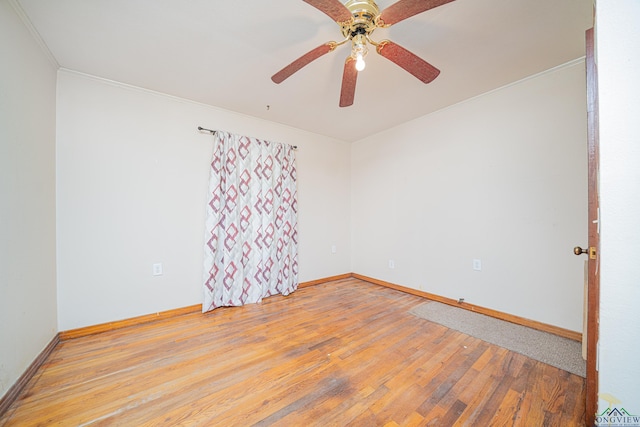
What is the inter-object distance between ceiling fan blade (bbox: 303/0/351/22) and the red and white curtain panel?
6.20ft

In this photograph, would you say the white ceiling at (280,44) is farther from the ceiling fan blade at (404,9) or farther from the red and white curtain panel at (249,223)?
the red and white curtain panel at (249,223)

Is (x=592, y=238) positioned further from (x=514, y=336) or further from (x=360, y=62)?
(x=360, y=62)

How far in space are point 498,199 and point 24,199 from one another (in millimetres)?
3798

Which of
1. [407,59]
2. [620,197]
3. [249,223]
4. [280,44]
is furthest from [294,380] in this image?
[280,44]

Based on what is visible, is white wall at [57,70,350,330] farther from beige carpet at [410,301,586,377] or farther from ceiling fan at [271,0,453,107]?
beige carpet at [410,301,586,377]

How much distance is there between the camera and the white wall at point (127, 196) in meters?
1.92

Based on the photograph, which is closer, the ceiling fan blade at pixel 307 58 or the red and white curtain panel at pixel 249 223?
the ceiling fan blade at pixel 307 58

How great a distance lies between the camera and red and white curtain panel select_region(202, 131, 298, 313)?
2.51 m

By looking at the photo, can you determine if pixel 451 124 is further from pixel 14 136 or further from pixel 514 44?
pixel 14 136

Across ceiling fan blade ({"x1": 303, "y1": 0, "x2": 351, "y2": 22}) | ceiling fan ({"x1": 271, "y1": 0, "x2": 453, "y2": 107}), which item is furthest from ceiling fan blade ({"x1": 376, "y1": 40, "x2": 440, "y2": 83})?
ceiling fan blade ({"x1": 303, "y1": 0, "x2": 351, "y2": 22})

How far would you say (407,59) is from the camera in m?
1.34

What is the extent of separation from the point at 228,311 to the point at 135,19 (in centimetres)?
254

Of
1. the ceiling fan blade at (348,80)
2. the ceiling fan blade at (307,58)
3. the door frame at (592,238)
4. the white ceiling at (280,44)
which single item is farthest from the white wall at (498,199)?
the ceiling fan blade at (307,58)

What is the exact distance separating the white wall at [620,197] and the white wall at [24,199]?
263 centimetres
